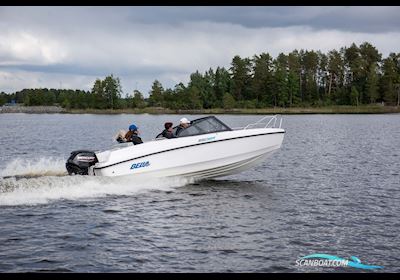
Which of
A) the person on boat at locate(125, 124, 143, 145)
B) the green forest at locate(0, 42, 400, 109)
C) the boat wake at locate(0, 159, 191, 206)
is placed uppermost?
the green forest at locate(0, 42, 400, 109)

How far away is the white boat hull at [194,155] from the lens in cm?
1608

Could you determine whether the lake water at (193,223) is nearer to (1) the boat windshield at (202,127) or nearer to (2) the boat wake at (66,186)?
(2) the boat wake at (66,186)

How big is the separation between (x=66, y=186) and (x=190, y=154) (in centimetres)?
425

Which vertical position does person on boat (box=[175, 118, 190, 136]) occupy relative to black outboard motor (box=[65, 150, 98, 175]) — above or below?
above

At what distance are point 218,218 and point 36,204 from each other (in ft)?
17.7

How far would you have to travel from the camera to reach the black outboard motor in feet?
52.9

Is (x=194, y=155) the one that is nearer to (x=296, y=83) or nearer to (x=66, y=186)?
(x=66, y=186)

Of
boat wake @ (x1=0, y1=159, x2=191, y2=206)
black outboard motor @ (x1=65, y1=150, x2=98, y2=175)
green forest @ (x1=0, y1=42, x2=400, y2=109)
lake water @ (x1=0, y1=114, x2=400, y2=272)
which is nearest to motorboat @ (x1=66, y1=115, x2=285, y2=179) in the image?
black outboard motor @ (x1=65, y1=150, x2=98, y2=175)

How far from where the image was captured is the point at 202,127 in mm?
16859

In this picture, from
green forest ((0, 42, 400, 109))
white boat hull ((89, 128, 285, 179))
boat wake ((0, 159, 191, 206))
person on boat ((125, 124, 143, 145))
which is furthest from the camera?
green forest ((0, 42, 400, 109))

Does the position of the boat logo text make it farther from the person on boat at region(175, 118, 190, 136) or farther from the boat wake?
the person on boat at region(175, 118, 190, 136)

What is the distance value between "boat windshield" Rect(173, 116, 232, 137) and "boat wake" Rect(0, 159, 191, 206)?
1.76 metres

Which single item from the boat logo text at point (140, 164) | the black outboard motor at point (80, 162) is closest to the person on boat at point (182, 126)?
the boat logo text at point (140, 164)

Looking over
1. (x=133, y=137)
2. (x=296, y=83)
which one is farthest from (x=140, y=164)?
(x=296, y=83)
